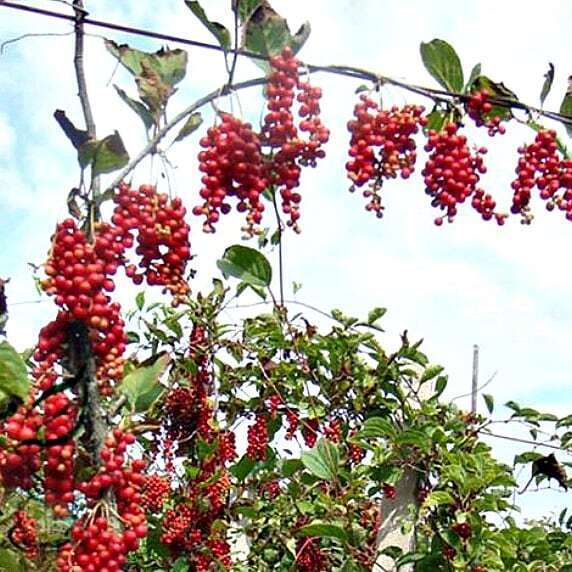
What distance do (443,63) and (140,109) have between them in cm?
61

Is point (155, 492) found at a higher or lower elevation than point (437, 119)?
lower

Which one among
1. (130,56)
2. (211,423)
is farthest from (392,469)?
(130,56)

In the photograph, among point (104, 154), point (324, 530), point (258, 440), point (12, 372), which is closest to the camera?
point (12, 372)

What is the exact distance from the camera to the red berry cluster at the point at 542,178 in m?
2.01

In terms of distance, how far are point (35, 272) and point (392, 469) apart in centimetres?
170

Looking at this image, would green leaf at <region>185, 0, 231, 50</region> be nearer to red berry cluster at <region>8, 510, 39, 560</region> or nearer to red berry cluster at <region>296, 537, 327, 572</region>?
red berry cluster at <region>8, 510, 39, 560</region>

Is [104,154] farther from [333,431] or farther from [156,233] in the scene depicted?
[333,431]

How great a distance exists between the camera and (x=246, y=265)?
6.95 feet

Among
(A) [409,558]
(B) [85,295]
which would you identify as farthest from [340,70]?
(A) [409,558]

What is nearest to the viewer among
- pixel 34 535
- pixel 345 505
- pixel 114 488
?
pixel 114 488

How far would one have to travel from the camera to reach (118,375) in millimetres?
1530

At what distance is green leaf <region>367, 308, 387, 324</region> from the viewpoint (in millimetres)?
3264

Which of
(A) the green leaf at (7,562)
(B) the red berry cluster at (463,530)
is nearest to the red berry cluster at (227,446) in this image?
(B) the red berry cluster at (463,530)

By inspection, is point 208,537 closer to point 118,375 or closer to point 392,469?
point 392,469
